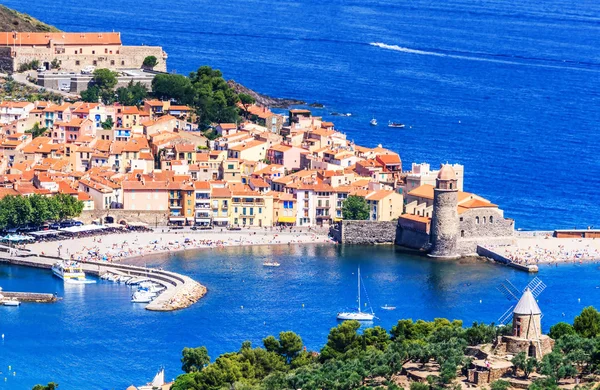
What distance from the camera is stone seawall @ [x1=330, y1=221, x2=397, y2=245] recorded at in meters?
83.3

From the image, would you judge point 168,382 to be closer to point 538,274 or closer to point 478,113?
point 538,274

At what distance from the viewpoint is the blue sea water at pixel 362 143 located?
66.4 m

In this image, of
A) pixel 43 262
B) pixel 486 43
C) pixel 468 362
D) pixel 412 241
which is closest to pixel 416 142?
pixel 412 241

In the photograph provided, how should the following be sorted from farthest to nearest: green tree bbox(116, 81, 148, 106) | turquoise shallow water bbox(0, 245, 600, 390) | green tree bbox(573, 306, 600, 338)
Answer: green tree bbox(116, 81, 148, 106)
turquoise shallow water bbox(0, 245, 600, 390)
green tree bbox(573, 306, 600, 338)

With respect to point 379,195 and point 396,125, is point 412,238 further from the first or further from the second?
point 396,125

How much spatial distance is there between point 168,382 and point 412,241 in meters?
25.5

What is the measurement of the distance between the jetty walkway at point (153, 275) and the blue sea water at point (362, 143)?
0.66 metres

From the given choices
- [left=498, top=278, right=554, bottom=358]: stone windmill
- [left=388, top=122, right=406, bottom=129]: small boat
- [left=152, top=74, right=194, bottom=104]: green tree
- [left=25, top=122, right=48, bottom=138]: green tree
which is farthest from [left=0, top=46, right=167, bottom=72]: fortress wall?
[left=498, top=278, right=554, bottom=358]: stone windmill

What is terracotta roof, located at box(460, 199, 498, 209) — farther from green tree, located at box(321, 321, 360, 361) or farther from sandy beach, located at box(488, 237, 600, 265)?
green tree, located at box(321, 321, 360, 361)

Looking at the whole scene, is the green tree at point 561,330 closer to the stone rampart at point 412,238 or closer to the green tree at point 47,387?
the green tree at point 47,387

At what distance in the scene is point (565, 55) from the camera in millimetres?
168250

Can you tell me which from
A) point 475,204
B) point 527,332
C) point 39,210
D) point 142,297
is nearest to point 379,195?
point 475,204

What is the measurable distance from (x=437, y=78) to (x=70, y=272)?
70.9m

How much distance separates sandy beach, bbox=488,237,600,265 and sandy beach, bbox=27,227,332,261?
27.7 ft
